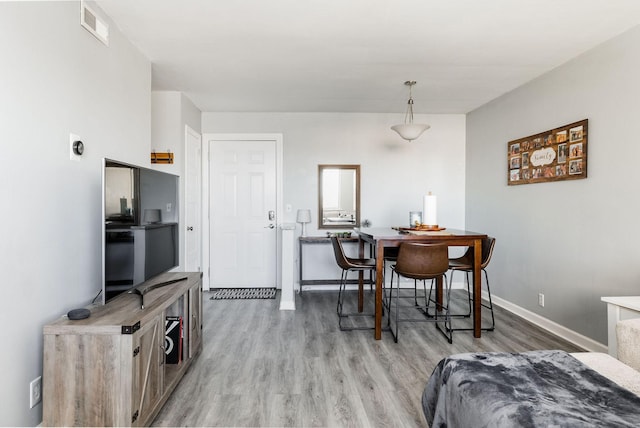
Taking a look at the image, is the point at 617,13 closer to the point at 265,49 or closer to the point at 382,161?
the point at 265,49

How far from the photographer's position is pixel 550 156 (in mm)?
3285

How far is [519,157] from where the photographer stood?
372 cm

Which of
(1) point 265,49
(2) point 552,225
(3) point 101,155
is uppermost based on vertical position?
(1) point 265,49

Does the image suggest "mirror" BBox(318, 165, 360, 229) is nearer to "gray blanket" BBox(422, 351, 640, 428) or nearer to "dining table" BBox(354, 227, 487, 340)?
"dining table" BBox(354, 227, 487, 340)

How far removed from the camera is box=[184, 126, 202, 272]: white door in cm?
411

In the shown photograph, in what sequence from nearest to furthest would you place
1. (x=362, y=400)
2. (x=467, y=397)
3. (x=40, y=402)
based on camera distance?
(x=467, y=397), (x=40, y=402), (x=362, y=400)

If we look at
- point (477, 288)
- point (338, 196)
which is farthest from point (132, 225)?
point (338, 196)

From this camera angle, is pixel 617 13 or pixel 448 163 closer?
pixel 617 13

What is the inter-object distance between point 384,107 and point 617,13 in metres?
2.50

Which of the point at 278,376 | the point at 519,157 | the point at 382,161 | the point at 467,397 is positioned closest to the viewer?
the point at 467,397

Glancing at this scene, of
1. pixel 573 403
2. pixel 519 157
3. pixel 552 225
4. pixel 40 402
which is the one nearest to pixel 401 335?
pixel 552 225

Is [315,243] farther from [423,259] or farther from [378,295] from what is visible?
[423,259]

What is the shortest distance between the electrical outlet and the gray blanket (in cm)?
194

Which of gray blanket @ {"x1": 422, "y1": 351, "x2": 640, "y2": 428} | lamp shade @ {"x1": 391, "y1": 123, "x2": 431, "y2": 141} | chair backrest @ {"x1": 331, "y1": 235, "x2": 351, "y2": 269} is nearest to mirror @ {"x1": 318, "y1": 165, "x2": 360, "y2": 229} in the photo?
lamp shade @ {"x1": 391, "y1": 123, "x2": 431, "y2": 141}
